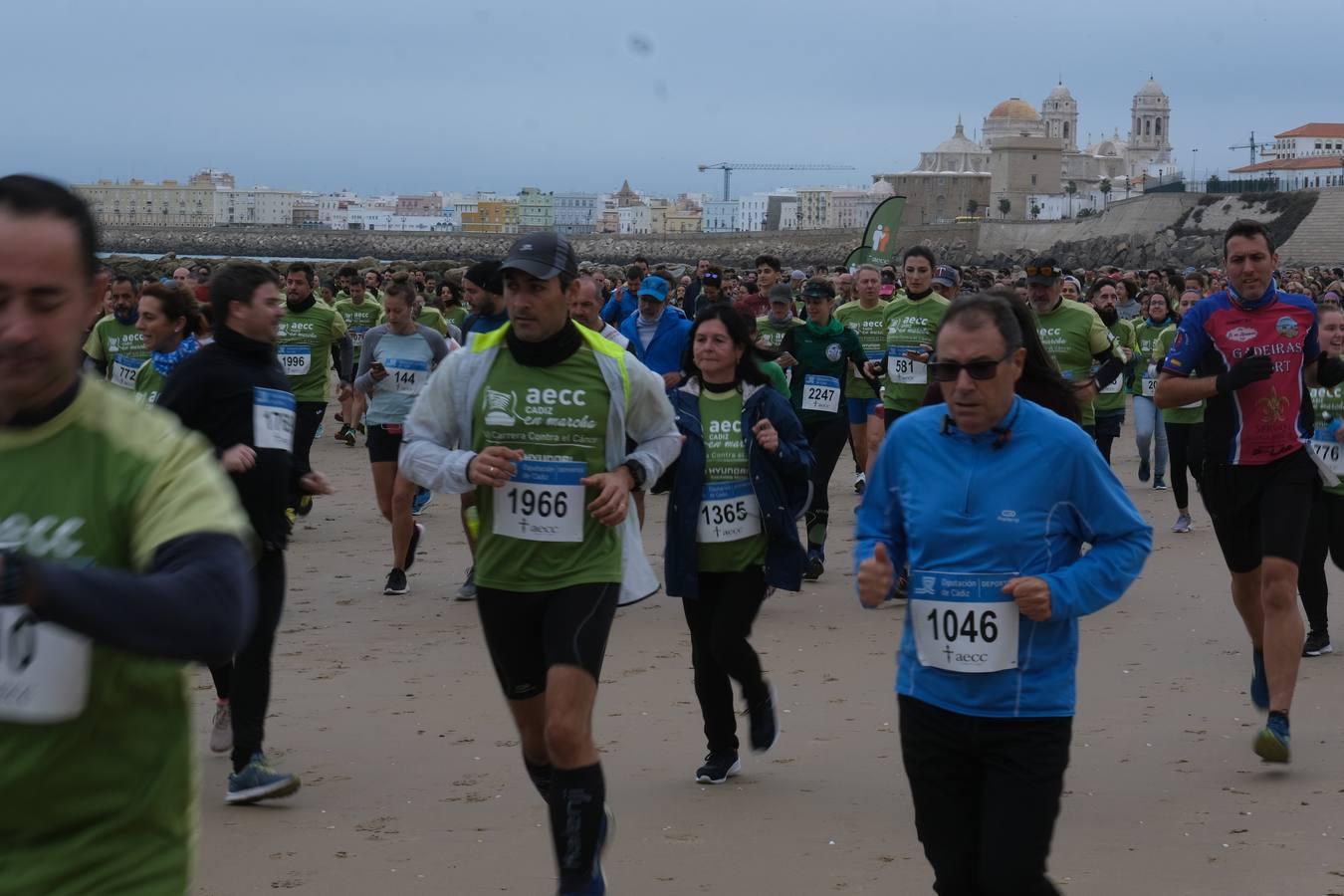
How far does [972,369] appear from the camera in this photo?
4199 millimetres

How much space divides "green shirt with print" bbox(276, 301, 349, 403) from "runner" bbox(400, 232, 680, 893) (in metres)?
8.51

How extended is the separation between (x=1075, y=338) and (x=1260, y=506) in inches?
151

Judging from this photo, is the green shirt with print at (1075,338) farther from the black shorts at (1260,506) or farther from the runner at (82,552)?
the runner at (82,552)

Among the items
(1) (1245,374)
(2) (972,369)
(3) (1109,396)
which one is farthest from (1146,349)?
(2) (972,369)

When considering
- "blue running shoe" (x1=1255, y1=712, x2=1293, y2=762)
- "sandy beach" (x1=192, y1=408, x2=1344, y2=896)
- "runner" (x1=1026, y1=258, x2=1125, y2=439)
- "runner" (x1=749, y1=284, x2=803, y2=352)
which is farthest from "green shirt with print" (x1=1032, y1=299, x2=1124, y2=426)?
"blue running shoe" (x1=1255, y1=712, x2=1293, y2=762)

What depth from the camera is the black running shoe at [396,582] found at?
36.3 ft

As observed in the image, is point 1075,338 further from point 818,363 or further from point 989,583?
point 989,583

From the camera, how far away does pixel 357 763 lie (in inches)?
277

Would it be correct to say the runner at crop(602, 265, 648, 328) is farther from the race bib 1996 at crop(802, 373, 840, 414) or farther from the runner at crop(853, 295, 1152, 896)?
the runner at crop(853, 295, 1152, 896)

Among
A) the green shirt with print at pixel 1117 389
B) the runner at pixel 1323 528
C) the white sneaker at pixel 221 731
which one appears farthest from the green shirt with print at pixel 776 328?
the white sneaker at pixel 221 731

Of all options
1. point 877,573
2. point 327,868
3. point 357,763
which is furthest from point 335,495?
point 877,573

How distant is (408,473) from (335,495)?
11029 mm

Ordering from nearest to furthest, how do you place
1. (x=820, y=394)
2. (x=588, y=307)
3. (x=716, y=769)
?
(x=716, y=769)
(x=588, y=307)
(x=820, y=394)

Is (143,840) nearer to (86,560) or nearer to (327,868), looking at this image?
(86,560)
